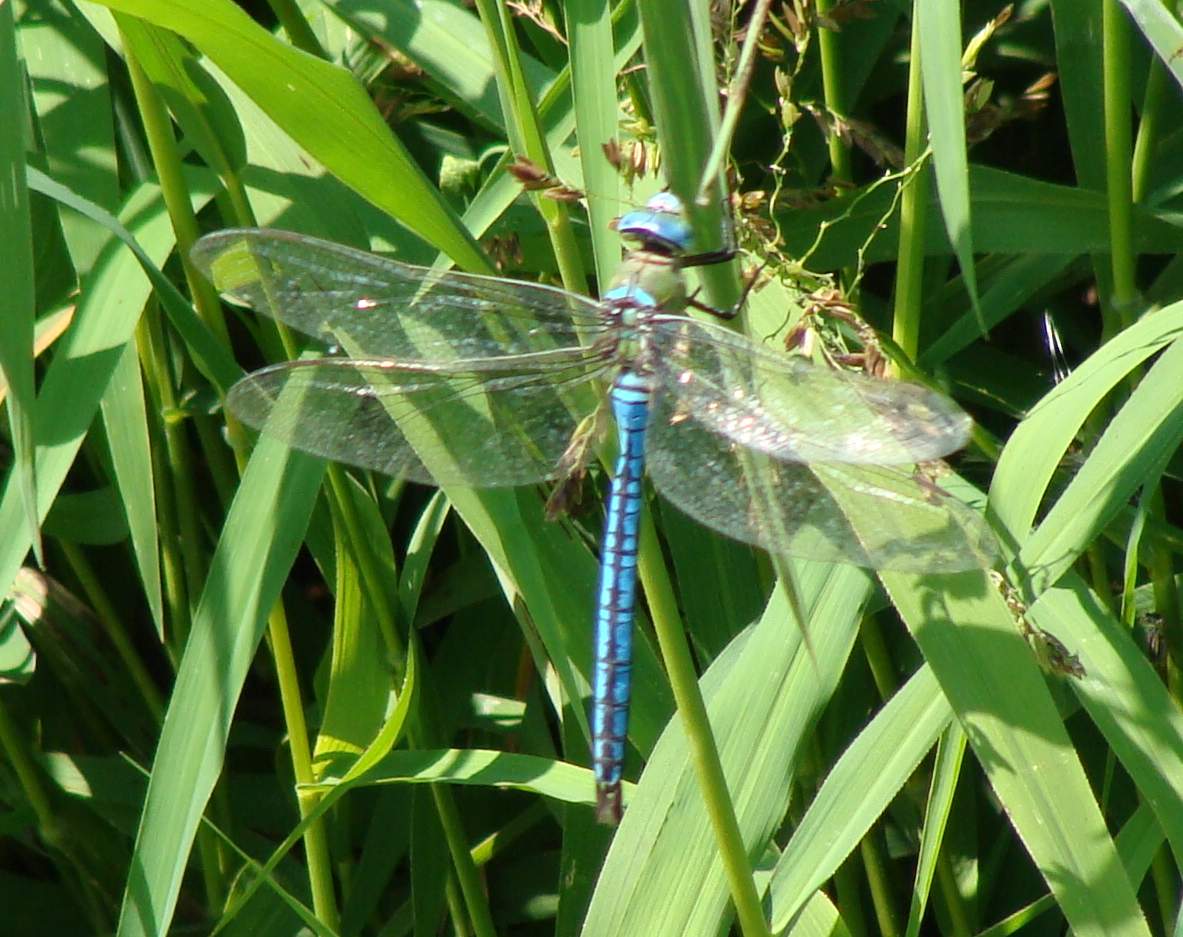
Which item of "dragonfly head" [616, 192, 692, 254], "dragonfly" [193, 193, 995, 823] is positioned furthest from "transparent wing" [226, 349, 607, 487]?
"dragonfly head" [616, 192, 692, 254]

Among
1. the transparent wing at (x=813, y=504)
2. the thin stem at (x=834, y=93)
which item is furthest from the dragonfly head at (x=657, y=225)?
the thin stem at (x=834, y=93)

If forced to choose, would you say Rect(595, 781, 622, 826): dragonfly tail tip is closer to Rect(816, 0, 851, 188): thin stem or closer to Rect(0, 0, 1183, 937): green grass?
Rect(0, 0, 1183, 937): green grass

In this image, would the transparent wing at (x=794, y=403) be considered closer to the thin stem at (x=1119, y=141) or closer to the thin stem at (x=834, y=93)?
the thin stem at (x=834, y=93)

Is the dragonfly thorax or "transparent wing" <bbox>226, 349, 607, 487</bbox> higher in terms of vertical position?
the dragonfly thorax

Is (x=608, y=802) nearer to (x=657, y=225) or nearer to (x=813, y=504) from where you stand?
(x=813, y=504)

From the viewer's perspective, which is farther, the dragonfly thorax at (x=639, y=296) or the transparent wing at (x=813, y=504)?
the dragonfly thorax at (x=639, y=296)

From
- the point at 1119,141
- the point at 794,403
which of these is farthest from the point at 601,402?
the point at 1119,141
